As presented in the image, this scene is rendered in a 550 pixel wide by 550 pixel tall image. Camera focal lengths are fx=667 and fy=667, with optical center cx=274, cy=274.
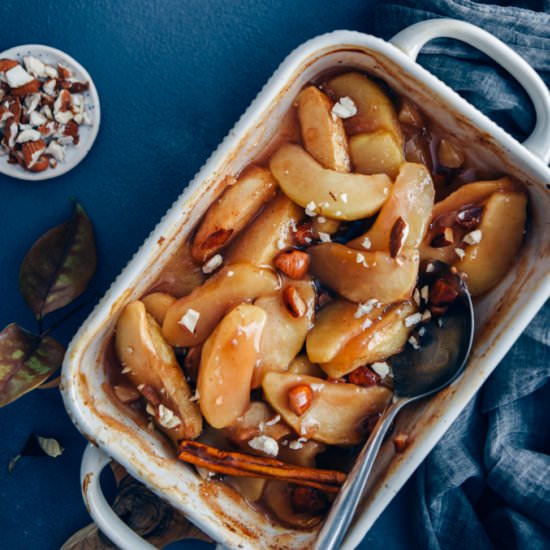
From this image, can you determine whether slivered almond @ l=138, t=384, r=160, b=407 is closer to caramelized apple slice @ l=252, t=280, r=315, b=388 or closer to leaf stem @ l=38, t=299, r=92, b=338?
caramelized apple slice @ l=252, t=280, r=315, b=388

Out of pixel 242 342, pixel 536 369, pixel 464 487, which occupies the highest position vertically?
pixel 536 369

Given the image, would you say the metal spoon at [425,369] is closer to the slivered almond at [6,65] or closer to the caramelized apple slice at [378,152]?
the caramelized apple slice at [378,152]

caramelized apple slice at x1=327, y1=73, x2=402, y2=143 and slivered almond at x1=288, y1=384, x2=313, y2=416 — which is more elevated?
caramelized apple slice at x1=327, y1=73, x2=402, y2=143

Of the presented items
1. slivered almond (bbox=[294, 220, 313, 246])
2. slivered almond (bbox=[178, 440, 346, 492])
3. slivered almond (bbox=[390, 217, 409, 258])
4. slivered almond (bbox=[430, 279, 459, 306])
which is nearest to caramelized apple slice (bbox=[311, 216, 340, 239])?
slivered almond (bbox=[294, 220, 313, 246])

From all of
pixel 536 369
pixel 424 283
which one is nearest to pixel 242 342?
pixel 424 283

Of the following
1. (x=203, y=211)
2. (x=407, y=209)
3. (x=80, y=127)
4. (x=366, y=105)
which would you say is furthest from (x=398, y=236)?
(x=80, y=127)

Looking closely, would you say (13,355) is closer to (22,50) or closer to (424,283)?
(22,50)
